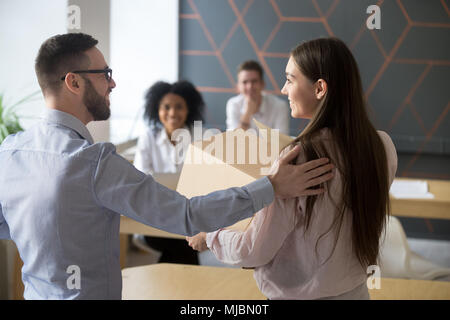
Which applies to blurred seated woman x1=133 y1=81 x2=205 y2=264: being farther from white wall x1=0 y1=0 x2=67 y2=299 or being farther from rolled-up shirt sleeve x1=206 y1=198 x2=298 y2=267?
rolled-up shirt sleeve x1=206 y1=198 x2=298 y2=267

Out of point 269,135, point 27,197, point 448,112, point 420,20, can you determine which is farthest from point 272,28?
point 27,197

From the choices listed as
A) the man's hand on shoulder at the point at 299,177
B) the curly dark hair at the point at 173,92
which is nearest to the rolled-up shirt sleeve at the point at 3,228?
the man's hand on shoulder at the point at 299,177

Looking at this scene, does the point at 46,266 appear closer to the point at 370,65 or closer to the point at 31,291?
the point at 31,291

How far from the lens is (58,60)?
1243mm

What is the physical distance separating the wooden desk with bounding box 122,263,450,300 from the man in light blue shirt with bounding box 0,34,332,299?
63cm

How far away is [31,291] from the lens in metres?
1.22

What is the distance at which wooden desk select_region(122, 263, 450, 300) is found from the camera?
6.10 feet

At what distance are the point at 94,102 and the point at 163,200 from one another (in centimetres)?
29

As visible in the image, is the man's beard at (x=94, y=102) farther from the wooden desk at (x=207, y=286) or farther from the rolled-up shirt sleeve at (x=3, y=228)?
the wooden desk at (x=207, y=286)

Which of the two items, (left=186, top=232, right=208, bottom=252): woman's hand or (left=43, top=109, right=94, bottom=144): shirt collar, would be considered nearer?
(left=43, top=109, right=94, bottom=144): shirt collar

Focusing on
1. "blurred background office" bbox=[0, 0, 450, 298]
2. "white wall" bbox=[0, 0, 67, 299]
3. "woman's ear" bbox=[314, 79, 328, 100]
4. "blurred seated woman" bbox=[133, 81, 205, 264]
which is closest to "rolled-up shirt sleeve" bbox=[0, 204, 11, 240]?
"woman's ear" bbox=[314, 79, 328, 100]

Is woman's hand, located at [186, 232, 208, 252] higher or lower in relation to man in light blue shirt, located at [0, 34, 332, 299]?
lower

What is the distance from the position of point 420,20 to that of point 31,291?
12.2 ft

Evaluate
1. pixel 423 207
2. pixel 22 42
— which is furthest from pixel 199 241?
pixel 423 207
